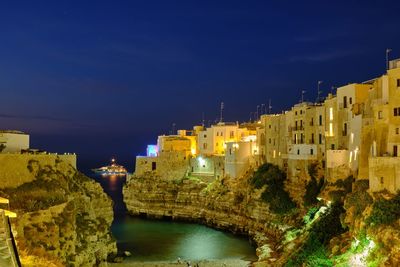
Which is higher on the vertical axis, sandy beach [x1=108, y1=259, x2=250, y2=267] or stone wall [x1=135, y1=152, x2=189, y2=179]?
stone wall [x1=135, y1=152, x2=189, y2=179]

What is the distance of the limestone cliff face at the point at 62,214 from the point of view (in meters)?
28.5

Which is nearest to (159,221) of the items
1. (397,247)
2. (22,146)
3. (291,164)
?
(291,164)

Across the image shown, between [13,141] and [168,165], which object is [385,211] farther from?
[168,165]

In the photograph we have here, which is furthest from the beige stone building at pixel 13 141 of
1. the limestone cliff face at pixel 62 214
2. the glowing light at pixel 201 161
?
the glowing light at pixel 201 161

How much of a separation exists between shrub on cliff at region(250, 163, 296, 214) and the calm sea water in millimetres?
4720

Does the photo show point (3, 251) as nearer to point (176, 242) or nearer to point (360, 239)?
point (360, 239)

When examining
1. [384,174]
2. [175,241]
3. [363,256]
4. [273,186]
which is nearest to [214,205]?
[273,186]

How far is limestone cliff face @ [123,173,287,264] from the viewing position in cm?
4741

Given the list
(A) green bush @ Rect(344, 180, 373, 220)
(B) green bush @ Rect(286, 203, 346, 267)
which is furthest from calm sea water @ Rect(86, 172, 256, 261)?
(A) green bush @ Rect(344, 180, 373, 220)

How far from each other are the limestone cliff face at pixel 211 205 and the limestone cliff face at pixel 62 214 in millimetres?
12907

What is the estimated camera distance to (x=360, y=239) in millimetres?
27281

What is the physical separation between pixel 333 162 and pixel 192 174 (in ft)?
94.2

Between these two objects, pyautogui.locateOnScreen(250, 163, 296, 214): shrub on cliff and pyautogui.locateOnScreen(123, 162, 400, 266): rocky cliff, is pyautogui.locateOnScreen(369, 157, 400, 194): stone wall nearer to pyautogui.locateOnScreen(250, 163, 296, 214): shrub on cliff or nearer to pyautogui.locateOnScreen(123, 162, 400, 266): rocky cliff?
pyautogui.locateOnScreen(123, 162, 400, 266): rocky cliff

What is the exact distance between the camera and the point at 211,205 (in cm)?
5775
